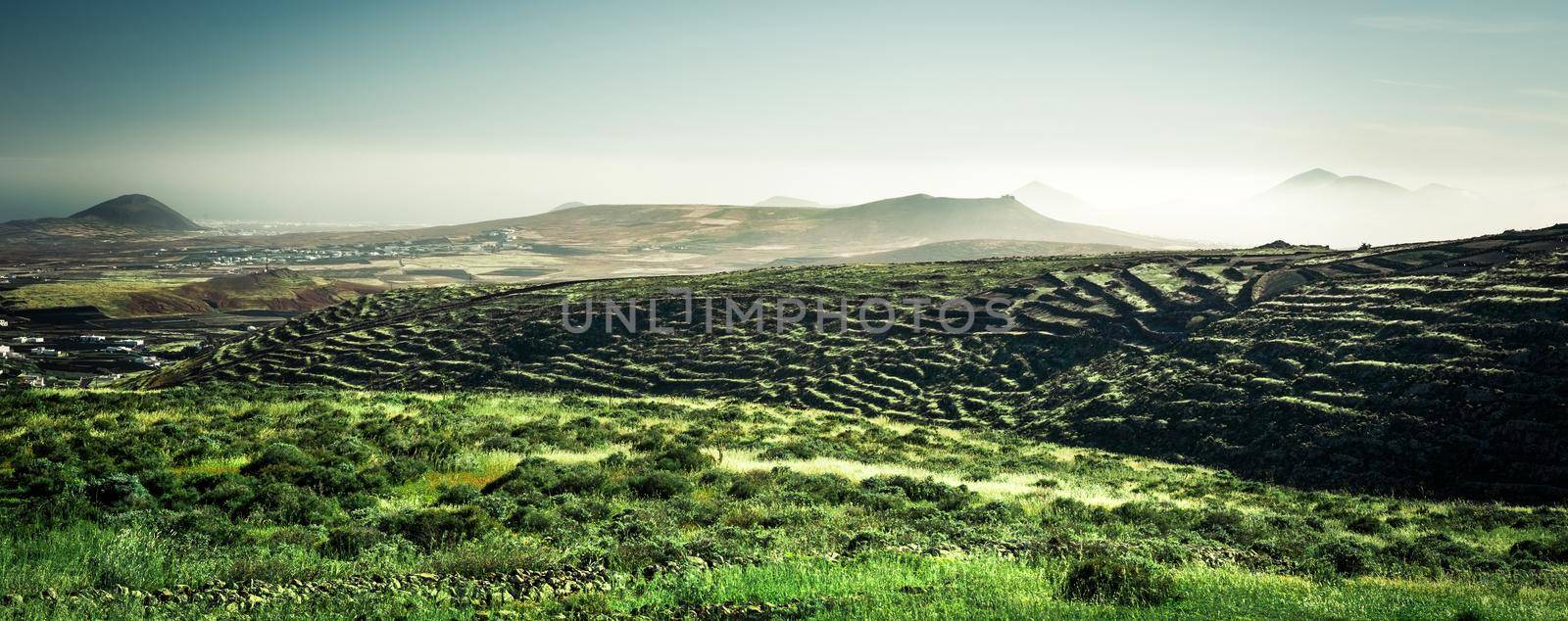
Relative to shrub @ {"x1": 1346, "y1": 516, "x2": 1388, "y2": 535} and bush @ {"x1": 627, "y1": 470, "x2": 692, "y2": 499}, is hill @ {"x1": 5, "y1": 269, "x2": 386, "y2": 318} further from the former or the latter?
shrub @ {"x1": 1346, "y1": 516, "x2": 1388, "y2": 535}

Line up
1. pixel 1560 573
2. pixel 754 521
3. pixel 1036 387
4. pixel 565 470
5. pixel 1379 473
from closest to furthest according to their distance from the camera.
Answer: pixel 1560 573, pixel 754 521, pixel 565 470, pixel 1379 473, pixel 1036 387

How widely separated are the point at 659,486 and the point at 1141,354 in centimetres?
3623

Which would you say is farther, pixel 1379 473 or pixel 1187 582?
pixel 1379 473

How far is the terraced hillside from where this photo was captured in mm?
32156

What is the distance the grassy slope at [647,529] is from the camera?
12.5m

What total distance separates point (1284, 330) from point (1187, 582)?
36693mm

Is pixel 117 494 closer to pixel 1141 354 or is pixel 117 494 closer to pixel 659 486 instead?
pixel 659 486

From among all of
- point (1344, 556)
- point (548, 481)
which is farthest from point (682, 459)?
point (1344, 556)

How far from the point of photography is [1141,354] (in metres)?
48.7

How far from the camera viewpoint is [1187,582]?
13867 millimetres

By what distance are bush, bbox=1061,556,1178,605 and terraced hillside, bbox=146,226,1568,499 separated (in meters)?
22.6

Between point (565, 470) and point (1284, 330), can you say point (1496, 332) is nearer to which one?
point (1284, 330)

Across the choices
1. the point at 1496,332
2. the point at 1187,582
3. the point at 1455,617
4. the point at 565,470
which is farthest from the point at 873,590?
the point at 1496,332

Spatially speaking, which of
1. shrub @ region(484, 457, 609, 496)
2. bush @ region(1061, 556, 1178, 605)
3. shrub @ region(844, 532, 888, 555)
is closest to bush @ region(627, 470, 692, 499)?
shrub @ region(484, 457, 609, 496)
